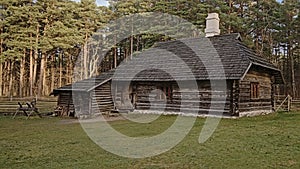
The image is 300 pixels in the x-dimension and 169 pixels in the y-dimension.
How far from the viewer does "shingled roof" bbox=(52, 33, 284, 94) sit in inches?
666

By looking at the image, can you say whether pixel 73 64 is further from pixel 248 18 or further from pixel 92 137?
pixel 92 137

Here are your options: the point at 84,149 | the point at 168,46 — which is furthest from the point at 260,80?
the point at 84,149

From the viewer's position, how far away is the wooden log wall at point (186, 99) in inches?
664

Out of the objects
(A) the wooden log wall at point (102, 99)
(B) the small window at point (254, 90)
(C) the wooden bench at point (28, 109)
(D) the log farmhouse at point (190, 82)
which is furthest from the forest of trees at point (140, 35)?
(A) the wooden log wall at point (102, 99)

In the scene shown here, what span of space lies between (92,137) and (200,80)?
8.42 meters

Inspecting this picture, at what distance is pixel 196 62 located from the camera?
738 inches

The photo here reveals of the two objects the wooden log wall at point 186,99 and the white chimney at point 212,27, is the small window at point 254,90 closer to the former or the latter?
the wooden log wall at point 186,99

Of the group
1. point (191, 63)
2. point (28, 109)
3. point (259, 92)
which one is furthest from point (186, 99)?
point (28, 109)

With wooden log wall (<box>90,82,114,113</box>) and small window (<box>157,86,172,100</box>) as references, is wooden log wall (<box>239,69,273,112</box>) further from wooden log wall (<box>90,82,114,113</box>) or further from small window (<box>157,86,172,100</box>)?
wooden log wall (<box>90,82,114,113</box>)

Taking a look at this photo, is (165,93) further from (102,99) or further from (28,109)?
(28,109)

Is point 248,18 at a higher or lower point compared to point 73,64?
higher

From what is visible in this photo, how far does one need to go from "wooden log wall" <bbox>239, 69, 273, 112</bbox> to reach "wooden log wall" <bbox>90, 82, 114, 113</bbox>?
828 cm

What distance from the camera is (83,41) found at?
4025 centimetres

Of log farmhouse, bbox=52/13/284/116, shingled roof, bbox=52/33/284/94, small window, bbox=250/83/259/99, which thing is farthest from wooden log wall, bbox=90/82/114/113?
small window, bbox=250/83/259/99
